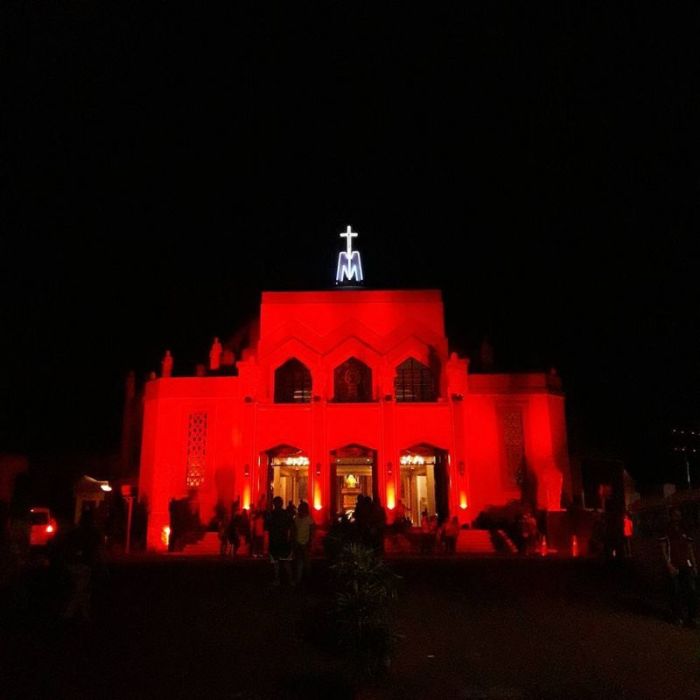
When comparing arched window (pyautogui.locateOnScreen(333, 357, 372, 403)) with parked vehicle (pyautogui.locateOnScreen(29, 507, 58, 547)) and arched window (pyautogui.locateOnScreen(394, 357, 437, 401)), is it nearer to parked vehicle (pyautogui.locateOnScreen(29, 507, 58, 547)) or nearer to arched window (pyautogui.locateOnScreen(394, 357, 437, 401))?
arched window (pyautogui.locateOnScreen(394, 357, 437, 401))

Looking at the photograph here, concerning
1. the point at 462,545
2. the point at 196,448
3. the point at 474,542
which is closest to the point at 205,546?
the point at 196,448

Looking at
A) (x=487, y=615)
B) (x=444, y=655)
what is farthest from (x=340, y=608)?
(x=487, y=615)

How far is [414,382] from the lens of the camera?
28.5 m

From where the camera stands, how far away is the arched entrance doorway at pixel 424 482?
1072 inches

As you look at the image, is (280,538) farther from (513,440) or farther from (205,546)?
(513,440)

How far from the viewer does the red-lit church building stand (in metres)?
26.6

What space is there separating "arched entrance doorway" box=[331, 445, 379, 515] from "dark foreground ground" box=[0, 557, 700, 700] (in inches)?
522

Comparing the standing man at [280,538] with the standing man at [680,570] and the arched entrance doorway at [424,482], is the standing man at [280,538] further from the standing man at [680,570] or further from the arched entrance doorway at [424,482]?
the arched entrance doorway at [424,482]

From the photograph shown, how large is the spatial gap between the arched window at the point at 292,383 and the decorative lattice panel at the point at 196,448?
3.21 m

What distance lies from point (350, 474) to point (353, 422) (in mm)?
2301

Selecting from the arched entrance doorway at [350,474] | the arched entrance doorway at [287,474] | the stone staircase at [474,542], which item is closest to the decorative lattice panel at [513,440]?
the stone staircase at [474,542]

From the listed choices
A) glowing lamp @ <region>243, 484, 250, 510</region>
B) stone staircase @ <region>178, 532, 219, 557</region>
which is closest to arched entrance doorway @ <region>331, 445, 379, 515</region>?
glowing lamp @ <region>243, 484, 250, 510</region>

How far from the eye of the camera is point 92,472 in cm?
3419

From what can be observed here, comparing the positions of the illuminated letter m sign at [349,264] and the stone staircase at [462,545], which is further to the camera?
the illuminated letter m sign at [349,264]
